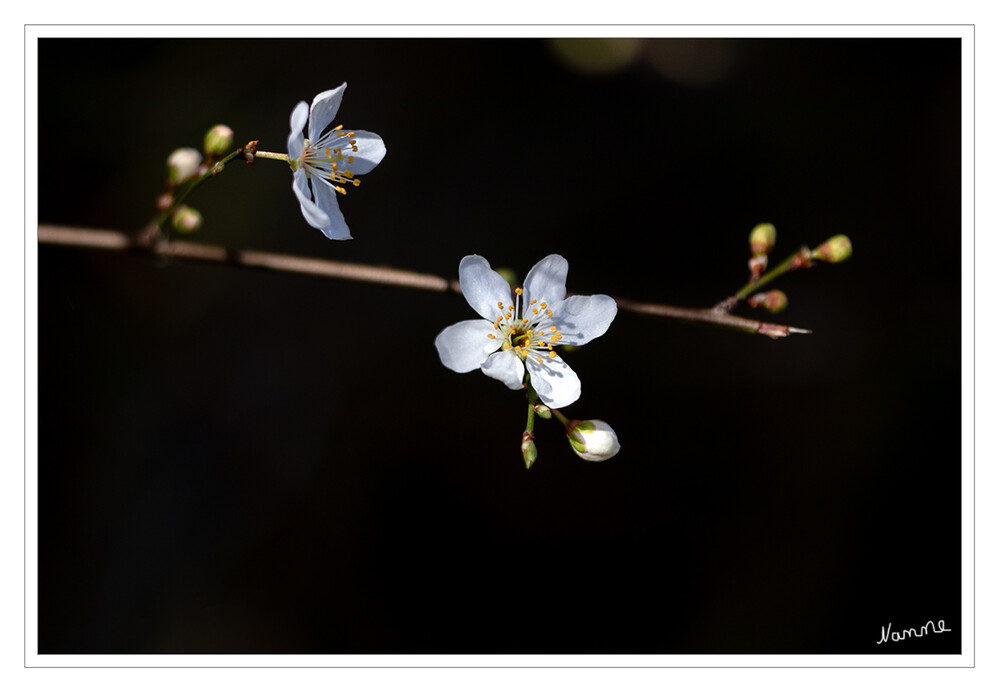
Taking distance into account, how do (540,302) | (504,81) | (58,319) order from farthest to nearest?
(504,81) → (58,319) → (540,302)

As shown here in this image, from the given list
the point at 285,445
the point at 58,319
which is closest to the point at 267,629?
the point at 285,445

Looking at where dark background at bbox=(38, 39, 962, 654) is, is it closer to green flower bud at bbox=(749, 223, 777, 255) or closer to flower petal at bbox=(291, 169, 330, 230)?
green flower bud at bbox=(749, 223, 777, 255)

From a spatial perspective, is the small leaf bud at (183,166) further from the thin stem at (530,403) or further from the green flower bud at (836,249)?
the green flower bud at (836,249)

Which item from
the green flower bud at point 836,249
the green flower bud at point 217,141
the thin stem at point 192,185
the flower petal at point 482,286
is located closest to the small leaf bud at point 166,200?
the thin stem at point 192,185

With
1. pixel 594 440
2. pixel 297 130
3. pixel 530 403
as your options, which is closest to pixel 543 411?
pixel 530 403

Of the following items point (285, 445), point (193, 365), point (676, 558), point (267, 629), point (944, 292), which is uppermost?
point (944, 292)

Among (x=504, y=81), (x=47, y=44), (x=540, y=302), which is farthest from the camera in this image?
(x=504, y=81)
